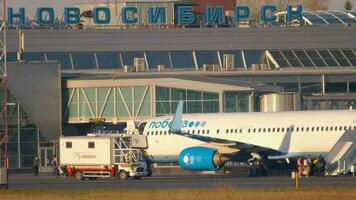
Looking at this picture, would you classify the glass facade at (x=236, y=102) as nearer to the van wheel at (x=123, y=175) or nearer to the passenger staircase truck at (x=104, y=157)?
the passenger staircase truck at (x=104, y=157)

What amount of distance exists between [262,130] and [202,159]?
4.11 m

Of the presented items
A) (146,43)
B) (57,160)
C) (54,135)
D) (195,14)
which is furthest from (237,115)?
(195,14)

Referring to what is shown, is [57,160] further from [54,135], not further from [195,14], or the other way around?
[195,14]

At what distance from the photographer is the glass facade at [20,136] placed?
91.9 metres

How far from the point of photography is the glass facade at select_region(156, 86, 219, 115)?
91.7m

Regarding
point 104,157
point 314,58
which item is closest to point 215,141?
point 104,157

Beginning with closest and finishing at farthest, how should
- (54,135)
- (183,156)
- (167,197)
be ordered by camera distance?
1. (167,197)
2. (183,156)
3. (54,135)

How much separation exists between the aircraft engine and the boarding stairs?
688cm

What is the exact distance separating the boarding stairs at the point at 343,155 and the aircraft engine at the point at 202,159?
688 centimetres

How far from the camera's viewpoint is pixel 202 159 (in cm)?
7288

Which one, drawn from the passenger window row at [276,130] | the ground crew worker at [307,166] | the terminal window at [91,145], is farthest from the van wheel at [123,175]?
the ground crew worker at [307,166]

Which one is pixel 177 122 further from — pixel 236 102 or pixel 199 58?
pixel 199 58

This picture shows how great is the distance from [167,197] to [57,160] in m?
36.8

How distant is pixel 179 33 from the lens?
343 ft
